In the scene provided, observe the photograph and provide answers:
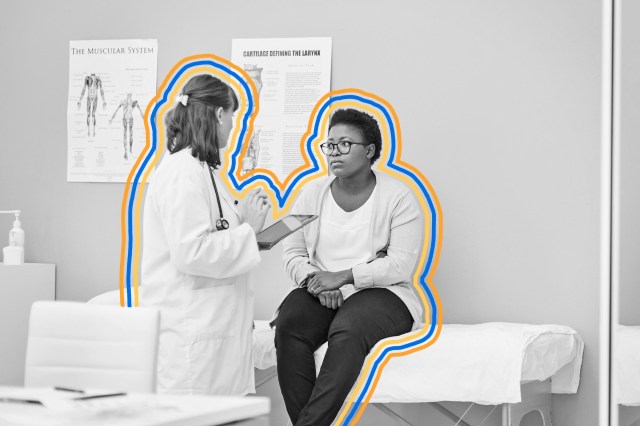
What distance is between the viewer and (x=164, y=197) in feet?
8.20

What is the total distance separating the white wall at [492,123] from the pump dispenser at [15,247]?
1.05m

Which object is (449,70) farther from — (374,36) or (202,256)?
(202,256)

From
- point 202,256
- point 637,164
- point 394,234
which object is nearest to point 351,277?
point 394,234

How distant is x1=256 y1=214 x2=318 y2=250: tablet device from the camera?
286cm

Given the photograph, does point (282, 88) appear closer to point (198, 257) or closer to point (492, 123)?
point (492, 123)

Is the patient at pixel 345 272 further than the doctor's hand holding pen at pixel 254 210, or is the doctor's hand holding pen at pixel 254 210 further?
the patient at pixel 345 272

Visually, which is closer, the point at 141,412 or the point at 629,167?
the point at 141,412

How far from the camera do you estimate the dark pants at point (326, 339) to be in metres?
2.82

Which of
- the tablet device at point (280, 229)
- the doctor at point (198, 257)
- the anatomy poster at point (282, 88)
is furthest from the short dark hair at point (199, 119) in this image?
the anatomy poster at point (282, 88)

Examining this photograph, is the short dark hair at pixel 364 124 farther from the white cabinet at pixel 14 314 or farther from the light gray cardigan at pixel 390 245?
the white cabinet at pixel 14 314

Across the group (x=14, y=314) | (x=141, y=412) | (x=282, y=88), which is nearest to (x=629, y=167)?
(x=141, y=412)

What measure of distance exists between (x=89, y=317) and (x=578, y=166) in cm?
220

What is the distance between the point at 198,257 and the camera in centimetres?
248

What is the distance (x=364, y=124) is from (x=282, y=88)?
24.1 inches
